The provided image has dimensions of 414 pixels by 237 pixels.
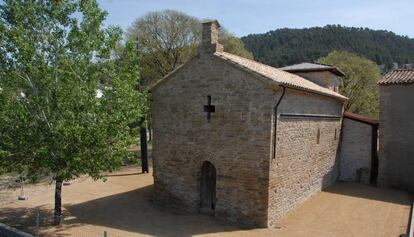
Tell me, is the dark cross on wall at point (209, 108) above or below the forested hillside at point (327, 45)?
below

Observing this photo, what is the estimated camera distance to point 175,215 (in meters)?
15.0

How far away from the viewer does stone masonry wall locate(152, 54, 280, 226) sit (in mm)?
13461

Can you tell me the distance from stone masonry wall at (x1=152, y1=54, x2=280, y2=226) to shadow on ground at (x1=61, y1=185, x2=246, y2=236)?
65 centimetres

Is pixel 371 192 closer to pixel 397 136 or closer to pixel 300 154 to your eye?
pixel 397 136

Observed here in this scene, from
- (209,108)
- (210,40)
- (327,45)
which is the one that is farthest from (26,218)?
(327,45)

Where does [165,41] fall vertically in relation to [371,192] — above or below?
above

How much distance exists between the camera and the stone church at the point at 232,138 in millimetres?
13453

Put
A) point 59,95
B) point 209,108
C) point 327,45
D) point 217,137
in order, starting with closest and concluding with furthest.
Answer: point 59,95
point 217,137
point 209,108
point 327,45

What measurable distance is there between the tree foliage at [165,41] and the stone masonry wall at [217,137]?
48.9 ft

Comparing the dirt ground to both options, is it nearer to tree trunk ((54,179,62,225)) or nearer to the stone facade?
tree trunk ((54,179,62,225))

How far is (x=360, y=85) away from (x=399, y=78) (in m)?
15.8

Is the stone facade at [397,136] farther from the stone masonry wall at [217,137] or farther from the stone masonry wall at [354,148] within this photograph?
the stone masonry wall at [217,137]

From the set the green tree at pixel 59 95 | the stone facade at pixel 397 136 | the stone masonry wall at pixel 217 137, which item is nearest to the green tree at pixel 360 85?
the stone facade at pixel 397 136

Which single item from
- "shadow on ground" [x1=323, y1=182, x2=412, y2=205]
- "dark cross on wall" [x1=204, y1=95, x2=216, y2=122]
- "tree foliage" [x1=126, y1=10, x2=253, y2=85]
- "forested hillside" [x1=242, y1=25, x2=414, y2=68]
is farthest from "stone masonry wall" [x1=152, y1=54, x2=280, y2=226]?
"forested hillside" [x1=242, y1=25, x2=414, y2=68]
